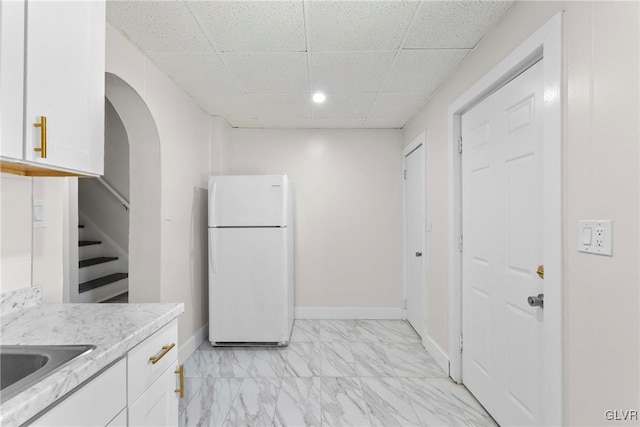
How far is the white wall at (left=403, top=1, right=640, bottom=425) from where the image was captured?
103 cm

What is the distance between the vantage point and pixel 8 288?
1.28 meters

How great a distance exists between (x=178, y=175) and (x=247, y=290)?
1224mm

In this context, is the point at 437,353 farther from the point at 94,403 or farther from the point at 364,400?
the point at 94,403

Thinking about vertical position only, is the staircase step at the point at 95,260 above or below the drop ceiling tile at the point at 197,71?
below

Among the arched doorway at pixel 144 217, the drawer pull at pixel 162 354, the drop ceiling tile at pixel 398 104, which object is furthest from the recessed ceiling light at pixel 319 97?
the drawer pull at pixel 162 354

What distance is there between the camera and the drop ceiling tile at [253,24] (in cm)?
166

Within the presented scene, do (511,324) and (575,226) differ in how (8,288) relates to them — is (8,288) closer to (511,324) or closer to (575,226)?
(575,226)

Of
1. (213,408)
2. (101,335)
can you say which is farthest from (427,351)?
(101,335)

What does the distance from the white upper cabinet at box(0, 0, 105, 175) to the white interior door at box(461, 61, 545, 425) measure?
6.41 feet

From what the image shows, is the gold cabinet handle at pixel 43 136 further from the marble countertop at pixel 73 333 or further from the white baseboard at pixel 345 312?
the white baseboard at pixel 345 312

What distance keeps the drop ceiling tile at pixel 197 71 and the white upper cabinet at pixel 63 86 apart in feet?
2.91

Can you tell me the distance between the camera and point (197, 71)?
2412 mm

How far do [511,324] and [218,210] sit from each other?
248 centimetres

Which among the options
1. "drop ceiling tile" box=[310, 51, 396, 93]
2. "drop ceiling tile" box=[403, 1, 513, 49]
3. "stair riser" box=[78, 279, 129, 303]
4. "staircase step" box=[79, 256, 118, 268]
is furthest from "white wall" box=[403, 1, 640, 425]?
"staircase step" box=[79, 256, 118, 268]
